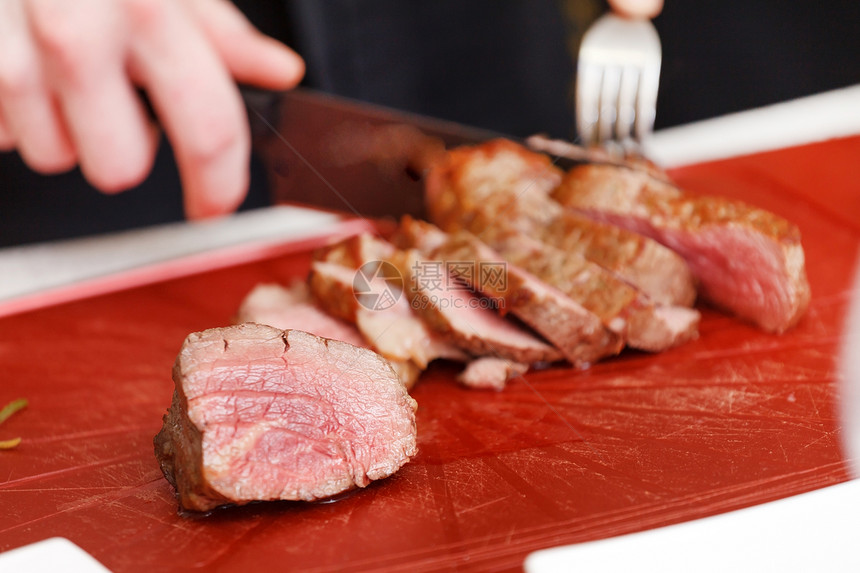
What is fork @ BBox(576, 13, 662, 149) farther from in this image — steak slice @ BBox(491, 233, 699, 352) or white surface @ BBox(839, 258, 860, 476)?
white surface @ BBox(839, 258, 860, 476)

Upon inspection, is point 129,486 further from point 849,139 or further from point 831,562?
point 849,139

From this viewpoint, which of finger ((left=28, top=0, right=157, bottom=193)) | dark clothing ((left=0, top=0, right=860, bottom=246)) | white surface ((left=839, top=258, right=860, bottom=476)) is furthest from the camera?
dark clothing ((left=0, top=0, right=860, bottom=246))

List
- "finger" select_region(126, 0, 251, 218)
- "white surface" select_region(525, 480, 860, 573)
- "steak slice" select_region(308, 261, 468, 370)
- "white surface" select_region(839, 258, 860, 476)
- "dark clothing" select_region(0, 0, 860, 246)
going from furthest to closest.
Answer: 1. "dark clothing" select_region(0, 0, 860, 246)
2. "finger" select_region(126, 0, 251, 218)
3. "steak slice" select_region(308, 261, 468, 370)
4. "white surface" select_region(839, 258, 860, 476)
5. "white surface" select_region(525, 480, 860, 573)

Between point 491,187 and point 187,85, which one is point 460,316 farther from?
point 187,85

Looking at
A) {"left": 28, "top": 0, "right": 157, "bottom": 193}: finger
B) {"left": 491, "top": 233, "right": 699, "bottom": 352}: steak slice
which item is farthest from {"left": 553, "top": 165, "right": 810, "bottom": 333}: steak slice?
{"left": 28, "top": 0, "right": 157, "bottom": 193}: finger

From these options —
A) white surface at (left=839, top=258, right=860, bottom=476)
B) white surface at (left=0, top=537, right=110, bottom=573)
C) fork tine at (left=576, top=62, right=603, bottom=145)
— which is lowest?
white surface at (left=0, top=537, right=110, bottom=573)

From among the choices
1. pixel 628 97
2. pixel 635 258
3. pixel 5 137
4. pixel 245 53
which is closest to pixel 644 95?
pixel 628 97

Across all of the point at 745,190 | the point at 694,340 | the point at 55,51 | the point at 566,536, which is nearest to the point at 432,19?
the point at 745,190
